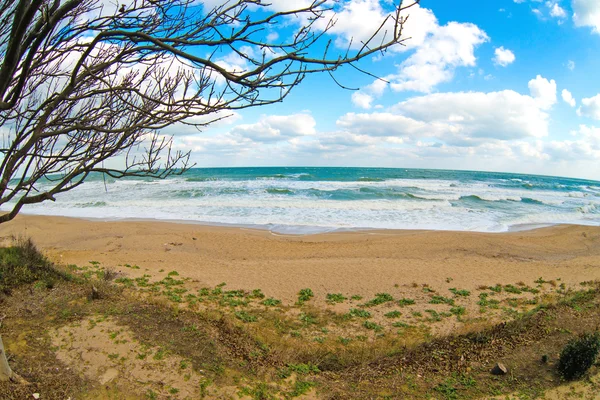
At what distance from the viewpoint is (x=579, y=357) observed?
4363 mm

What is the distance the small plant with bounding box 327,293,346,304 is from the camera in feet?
24.0

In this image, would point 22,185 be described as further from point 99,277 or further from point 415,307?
point 415,307

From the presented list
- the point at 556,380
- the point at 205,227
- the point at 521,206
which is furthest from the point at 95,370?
the point at 521,206

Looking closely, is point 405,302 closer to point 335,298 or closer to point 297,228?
point 335,298

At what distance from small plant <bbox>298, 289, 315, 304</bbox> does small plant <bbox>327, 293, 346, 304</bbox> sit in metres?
0.36

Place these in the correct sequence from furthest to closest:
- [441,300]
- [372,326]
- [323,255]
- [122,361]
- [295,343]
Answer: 1. [323,255]
2. [441,300]
3. [372,326]
4. [295,343]
5. [122,361]

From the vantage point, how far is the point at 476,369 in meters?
4.67

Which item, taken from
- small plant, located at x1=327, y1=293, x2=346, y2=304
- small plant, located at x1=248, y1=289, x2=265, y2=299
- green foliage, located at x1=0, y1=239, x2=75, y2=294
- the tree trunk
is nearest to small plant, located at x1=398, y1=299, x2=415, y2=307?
small plant, located at x1=327, y1=293, x2=346, y2=304

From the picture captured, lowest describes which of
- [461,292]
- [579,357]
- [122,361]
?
[461,292]

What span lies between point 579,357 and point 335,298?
403 centimetres

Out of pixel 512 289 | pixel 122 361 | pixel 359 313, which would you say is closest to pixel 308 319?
pixel 359 313

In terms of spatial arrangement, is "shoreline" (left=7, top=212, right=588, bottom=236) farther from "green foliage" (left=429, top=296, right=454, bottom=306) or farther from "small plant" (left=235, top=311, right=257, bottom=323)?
"small plant" (left=235, top=311, right=257, bottom=323)

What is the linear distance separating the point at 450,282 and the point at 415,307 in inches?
81.2

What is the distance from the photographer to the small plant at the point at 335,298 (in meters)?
7.32
